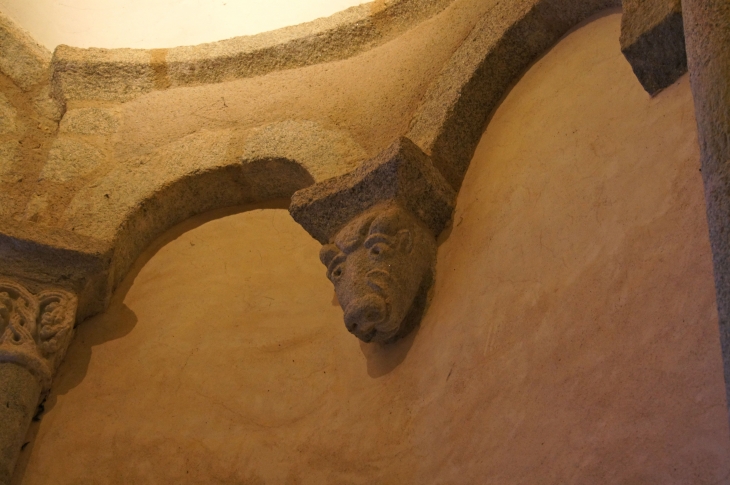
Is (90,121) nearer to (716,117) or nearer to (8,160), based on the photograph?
(8,160)

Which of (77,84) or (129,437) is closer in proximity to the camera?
(129,437)

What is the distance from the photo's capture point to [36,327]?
271 centimetres

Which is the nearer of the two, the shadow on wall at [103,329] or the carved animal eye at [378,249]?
the carved animal eye at [378,249]

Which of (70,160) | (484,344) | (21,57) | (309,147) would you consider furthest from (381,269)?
(21,57)

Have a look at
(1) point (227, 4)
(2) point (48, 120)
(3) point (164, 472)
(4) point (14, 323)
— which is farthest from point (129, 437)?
(1) point (227, 4)

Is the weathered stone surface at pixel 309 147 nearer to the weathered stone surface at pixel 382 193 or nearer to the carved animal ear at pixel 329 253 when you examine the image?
the weathered stone surface at pixel 382 193

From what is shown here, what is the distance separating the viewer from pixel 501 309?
2154 millimetres

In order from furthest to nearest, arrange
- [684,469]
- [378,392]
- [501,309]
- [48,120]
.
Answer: [48,120], [378,392], [501,309], [684,469]

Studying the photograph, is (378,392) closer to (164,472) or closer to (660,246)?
(164,472)

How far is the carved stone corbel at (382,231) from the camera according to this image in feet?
7.61

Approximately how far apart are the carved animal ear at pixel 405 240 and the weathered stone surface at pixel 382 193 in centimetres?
12

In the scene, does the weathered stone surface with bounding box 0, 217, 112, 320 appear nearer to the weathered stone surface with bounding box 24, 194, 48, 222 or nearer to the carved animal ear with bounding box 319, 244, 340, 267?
the weathered stone surface with bounding box 24, 194, 48, 222

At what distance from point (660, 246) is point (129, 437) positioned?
1.92 m

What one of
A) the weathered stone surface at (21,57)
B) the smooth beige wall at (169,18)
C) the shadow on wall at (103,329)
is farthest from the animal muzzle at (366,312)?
the smooth beige wall at (169,18)
